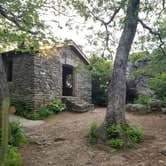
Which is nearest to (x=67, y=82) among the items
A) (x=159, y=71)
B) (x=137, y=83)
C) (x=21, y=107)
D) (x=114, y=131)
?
(x=137, y=83)

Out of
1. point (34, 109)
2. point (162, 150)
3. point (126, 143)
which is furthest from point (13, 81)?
point (162, 150)

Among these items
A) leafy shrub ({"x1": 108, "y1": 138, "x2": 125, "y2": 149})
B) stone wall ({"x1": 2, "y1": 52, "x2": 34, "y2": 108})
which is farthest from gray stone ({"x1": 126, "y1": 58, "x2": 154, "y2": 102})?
leafy shrub ({"x1": 108, "y1": 138, "x2": 125, "y2": 149})

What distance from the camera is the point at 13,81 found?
45.2 ft

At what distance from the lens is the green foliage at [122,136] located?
6.45 m

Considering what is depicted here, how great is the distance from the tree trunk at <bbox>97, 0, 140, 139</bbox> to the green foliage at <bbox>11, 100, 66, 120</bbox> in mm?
5944

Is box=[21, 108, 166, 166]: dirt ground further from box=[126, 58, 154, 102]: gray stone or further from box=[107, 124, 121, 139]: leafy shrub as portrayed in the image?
box=[126, 58, 154, 102]: gray stone

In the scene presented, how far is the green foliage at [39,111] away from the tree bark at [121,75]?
19.6 feet

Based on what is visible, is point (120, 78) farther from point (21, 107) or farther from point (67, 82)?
point (67, 82)

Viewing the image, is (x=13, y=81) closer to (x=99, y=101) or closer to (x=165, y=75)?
(x=99, y=101)

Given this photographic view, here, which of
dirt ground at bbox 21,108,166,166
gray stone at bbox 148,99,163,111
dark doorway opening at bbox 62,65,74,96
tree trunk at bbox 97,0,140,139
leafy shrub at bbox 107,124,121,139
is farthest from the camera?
dark doorway opening at bbox 62,65,74,96

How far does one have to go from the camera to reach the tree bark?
7.10m

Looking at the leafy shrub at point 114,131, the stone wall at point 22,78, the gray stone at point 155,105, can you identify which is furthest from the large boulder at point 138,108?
the leafy shrub at point 114,131

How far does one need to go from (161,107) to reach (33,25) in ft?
25.0

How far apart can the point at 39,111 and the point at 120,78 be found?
263 inches
